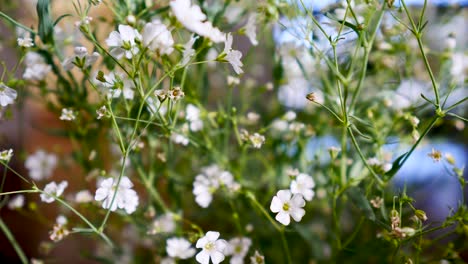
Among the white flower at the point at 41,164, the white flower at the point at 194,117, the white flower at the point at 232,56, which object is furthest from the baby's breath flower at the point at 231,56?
the white flower at the point at 41,164

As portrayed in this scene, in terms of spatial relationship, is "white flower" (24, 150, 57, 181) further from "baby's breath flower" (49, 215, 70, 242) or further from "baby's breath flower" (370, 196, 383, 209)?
"baby's breath flower" (370, 196, 383, 209)

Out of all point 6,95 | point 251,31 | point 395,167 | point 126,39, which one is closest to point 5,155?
point 6,95

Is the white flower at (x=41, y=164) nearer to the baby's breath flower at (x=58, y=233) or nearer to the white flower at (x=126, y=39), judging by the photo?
the baby's breath flower at (x=58, y=233)

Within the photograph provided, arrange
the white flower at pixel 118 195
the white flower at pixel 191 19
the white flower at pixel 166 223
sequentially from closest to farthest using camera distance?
the white flower at pixel 191 19, the white flower at pixel 118 195, the white flower at pixel 166 223

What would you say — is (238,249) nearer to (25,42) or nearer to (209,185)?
(209,185)

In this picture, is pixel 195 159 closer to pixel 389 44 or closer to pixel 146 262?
pixel 146 262

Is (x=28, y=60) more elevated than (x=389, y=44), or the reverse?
(x=389, y=44)

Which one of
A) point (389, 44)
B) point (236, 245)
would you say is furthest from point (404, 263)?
point (389, 44)
